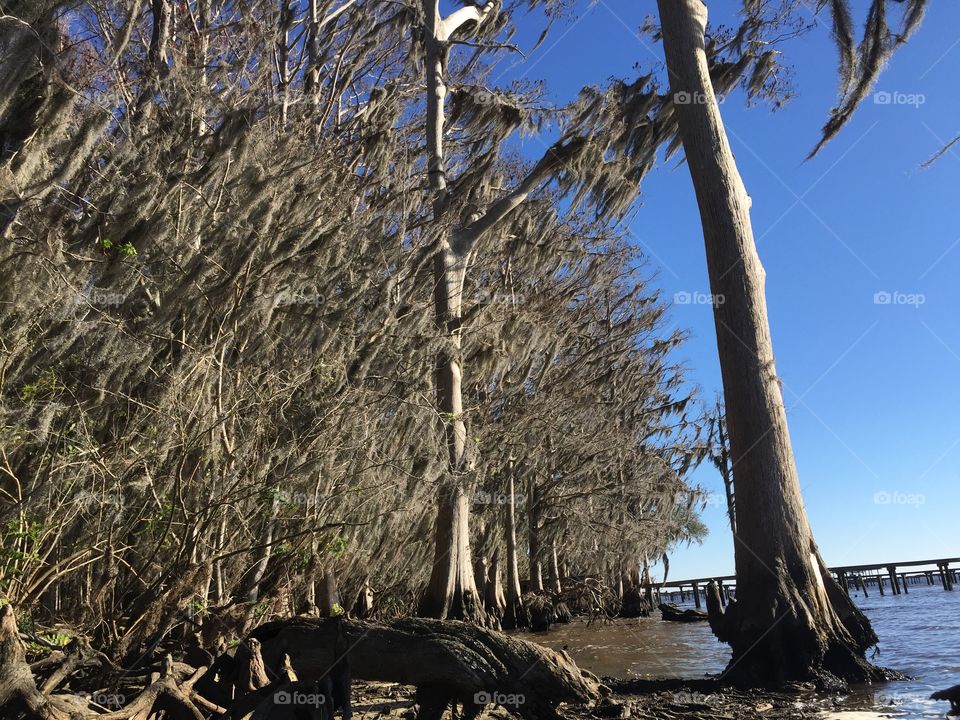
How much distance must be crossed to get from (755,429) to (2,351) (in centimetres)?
611

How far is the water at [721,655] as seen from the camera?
5.68 m

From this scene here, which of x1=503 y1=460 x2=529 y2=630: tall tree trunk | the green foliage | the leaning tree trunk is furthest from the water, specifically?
the green foliage

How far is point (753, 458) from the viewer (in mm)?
7023

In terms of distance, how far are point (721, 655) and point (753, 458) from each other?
4200 millimetres

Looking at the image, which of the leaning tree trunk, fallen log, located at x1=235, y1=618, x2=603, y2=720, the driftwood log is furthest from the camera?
the leaning tree trunk

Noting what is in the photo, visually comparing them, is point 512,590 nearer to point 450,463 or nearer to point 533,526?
point 533,526

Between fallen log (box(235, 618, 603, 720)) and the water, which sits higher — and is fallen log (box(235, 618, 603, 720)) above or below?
above

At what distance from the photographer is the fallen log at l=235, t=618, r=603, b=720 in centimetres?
382

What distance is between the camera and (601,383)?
55.7 ft

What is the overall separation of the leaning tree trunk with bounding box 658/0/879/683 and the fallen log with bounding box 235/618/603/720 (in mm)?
2961

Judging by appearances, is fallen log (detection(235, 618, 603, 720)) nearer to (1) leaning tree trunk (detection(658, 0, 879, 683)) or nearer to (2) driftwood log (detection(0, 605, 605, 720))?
(2) driftwood log (detection(0, 605, 605, 720))

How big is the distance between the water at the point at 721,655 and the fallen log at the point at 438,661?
2580mm

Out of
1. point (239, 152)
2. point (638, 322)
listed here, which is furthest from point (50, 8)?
point (638, 322)

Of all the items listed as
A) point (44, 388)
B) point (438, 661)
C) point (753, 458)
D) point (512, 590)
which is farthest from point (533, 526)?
point (438, 661)
